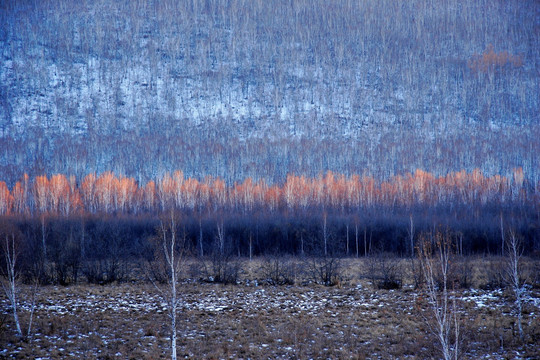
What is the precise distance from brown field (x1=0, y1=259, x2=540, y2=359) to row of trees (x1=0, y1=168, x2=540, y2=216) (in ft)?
189

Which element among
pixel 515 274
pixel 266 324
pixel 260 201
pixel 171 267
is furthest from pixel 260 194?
pixel 171 267

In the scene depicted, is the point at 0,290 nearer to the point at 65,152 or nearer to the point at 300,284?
the point at 300,284

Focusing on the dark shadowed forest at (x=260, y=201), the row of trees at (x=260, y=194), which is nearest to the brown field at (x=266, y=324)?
the dark shadowed forest at (x=260, y=201)

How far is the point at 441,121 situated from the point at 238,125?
2709 inches

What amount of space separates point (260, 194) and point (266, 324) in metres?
76.7

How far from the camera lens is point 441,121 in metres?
151

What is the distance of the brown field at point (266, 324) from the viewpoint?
20.9 meters

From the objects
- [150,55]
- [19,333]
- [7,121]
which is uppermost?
[150,55]

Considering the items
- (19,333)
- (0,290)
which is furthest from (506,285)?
(0,290)

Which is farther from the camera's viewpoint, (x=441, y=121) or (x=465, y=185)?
(x=441, y=121)

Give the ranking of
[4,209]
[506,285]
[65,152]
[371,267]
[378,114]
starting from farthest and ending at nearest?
1. [378,114]
2. [65,152]
3. [4,209]
4. [371,267]
5. [506,285]

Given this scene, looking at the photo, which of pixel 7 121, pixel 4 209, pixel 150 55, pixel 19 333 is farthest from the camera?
pixel 150 55

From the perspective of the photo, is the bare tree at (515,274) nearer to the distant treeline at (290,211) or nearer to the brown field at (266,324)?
the brown field at (266,324)

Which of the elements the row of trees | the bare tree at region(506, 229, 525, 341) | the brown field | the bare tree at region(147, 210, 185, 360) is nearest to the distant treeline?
the row of trees
